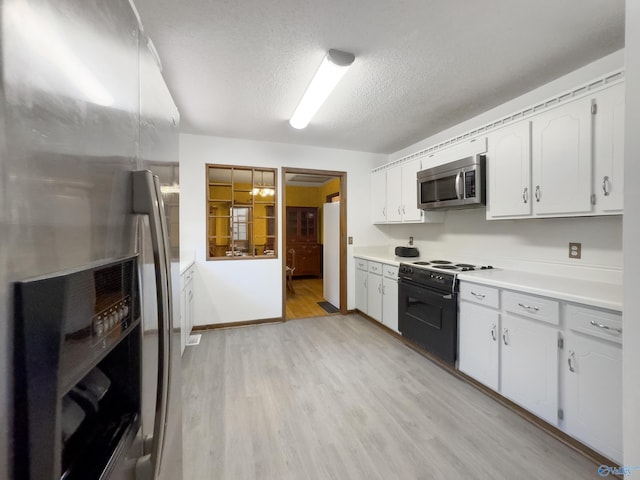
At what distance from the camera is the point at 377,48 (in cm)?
181

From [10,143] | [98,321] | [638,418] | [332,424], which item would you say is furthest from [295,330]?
[10,143]

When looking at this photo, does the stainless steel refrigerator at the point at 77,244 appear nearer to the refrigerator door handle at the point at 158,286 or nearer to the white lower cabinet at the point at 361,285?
the refrigerator door handle at the point at 158,286

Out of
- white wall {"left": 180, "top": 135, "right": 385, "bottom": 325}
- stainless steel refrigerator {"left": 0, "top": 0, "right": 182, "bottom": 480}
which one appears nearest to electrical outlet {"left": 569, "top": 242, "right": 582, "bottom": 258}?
white wall {"left": 180, "top": 135, "right": 385, "bottom": 325}

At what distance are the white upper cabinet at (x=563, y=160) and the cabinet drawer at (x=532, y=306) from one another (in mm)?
626

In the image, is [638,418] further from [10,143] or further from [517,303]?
[10,143]

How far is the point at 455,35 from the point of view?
1700 mm

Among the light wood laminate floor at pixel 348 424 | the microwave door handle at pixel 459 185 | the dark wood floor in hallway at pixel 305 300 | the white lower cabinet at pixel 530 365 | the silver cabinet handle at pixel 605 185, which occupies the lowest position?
the light wood laminate floor at pixel 348 424

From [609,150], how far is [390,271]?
210 centimetres

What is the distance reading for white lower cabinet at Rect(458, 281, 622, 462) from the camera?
4.79 ft

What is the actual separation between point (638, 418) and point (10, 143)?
182 centimetres

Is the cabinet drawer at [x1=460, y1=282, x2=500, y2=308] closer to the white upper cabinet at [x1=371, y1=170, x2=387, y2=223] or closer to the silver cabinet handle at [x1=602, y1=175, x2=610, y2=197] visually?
the silver cabinet handle at [x1=602, y1=175, x2=610, y2=197]

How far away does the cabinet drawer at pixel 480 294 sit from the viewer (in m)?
2.06

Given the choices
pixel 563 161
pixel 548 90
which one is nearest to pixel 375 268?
pixel 563 161

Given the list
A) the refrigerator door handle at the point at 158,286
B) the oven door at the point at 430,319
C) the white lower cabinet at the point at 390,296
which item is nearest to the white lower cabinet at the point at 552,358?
the oven door at the point at 430,319
